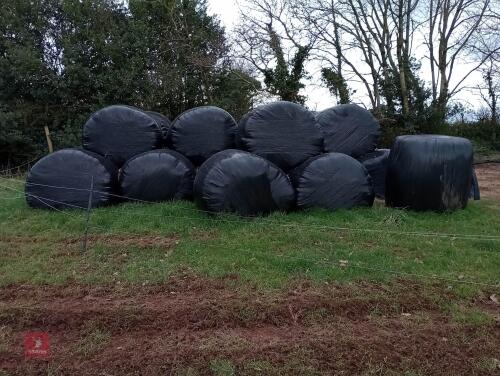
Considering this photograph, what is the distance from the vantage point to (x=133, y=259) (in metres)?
4.53

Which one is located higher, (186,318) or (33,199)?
(33,199)

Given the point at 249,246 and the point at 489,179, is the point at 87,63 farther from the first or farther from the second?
the point at 489,179

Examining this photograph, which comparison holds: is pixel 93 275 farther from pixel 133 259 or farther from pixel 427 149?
pixel 427 149

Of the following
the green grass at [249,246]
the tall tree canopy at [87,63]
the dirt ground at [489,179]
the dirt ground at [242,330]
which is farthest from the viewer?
the tall tree canopy at [87,63]

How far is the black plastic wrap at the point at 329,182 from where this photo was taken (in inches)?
244

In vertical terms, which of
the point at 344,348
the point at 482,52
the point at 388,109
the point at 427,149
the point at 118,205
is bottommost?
the point at 344,348

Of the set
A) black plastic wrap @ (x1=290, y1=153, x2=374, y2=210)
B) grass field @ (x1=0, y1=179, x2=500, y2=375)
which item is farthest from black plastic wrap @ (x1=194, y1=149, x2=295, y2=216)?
black plastic wrap @ (x1=290, y1=153, x2=374, y2=210)

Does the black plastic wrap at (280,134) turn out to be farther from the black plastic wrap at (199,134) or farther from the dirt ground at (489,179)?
the dirt ground at (489,179)

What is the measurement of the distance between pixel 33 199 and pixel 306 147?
4.33 meters

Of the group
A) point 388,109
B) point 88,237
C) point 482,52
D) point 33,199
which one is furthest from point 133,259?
point 482,52

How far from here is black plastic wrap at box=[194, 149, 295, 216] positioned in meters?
5.63

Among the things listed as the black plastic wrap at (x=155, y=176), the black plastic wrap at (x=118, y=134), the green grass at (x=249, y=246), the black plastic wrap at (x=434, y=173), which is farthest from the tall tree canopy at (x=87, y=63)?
the black plastic wrap at (x=434, y=173)

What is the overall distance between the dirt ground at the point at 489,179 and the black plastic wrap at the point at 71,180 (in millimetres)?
7241

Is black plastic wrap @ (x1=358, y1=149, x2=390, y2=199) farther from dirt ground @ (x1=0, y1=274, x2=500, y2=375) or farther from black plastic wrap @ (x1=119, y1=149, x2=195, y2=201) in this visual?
dirt ground @ (x1=0, y1=274, x2=500, y2=375)
